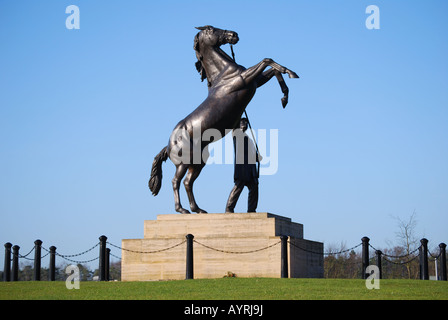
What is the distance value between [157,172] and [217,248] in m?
2.79

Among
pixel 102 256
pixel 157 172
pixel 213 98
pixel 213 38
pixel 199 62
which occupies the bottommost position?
pixel 102 256

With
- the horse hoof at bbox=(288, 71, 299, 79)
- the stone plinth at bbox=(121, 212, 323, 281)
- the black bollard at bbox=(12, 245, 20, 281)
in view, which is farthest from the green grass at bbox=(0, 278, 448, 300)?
the horse hoof at bbox=(288, 71, 299, 79)

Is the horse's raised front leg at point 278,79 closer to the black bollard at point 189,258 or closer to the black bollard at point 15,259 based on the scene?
the black bollard at point 189,258

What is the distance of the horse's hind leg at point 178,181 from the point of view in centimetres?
1825

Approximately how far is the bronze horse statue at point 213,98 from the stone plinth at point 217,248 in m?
0.55

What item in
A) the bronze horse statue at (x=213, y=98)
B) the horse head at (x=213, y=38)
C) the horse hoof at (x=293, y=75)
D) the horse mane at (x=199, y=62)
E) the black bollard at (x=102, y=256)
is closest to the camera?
the horse hoof at (x=293, y=75)

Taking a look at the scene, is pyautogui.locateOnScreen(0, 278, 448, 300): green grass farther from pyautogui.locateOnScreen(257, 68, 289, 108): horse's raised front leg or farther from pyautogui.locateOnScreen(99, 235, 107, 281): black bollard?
pyautogui.locateOnScreen(257, 68, 289, 108): horse's raised front leg

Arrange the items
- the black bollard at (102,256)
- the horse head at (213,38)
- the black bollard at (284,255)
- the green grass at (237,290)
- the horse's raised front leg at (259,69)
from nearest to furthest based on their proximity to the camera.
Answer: the green grass at (237,290) < the black bollard at (284,255) < the horse's raised front leg at (259,69) < the horse head at (213,38) < the black bollard at (102,256)

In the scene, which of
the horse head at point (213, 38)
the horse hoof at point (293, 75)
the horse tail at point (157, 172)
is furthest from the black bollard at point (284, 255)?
the horse head at point (213, 38)

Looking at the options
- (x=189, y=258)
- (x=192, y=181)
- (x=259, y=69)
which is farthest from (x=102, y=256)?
(x=259, y=69)

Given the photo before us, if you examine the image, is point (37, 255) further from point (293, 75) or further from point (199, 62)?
point (293, 75)

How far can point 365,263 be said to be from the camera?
18.8 metres

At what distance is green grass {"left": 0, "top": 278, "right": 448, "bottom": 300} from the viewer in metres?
13.2

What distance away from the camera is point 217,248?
17.8m
